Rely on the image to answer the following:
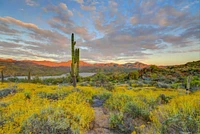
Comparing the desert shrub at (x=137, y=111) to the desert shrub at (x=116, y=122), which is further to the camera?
the desert shrub at (x=137, y=111)

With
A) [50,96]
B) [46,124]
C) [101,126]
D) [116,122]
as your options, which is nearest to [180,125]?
[116,122]

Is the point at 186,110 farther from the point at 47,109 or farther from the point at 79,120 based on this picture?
the point at 47,109

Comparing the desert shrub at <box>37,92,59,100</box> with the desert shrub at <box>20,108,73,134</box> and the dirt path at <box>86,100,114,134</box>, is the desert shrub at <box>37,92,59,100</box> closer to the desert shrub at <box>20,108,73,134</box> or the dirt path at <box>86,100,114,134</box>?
the dirt path at <box>86,100,114,134</box>

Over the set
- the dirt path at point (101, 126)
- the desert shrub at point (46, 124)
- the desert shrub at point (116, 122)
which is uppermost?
the desert shrub at point (46, 124)

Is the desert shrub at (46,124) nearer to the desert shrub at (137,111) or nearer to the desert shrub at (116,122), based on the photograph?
the desert shrub at (116,122)

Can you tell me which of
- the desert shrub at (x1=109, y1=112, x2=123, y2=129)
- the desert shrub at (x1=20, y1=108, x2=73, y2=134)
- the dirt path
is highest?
the desert shrub at (x1=20, y1=108, x2=73, y2=134)

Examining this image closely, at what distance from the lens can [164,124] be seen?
11.6ft

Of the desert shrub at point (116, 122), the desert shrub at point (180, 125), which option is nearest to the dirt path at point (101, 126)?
the desert shrub at point (116, 122)

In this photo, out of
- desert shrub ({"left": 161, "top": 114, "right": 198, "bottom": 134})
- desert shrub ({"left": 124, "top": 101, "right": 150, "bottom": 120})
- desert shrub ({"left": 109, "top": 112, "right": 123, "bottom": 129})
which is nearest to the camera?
desert shrub ({"left": 161, "top": 114, "right": 198, "bottom": 134})

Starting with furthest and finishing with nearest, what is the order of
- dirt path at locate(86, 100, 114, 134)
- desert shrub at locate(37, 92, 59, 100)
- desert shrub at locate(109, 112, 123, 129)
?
desert shrub at locate(37, 92, 59, 100) → desert shrub at locate(109, 112, 123, 129) → dirt path at locate(86, 100, 114, 134)

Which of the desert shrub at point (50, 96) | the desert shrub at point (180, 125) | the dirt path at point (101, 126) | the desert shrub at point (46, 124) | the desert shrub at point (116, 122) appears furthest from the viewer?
the desert shrub at point (50, 96)

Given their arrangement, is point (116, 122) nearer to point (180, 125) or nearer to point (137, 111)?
point (137, 111)

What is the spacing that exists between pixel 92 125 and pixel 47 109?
163 centimetres

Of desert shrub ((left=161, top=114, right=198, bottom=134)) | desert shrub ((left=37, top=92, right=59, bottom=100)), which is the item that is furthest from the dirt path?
desert shrub ((left=37, top=92, right=59, bottom=100))
